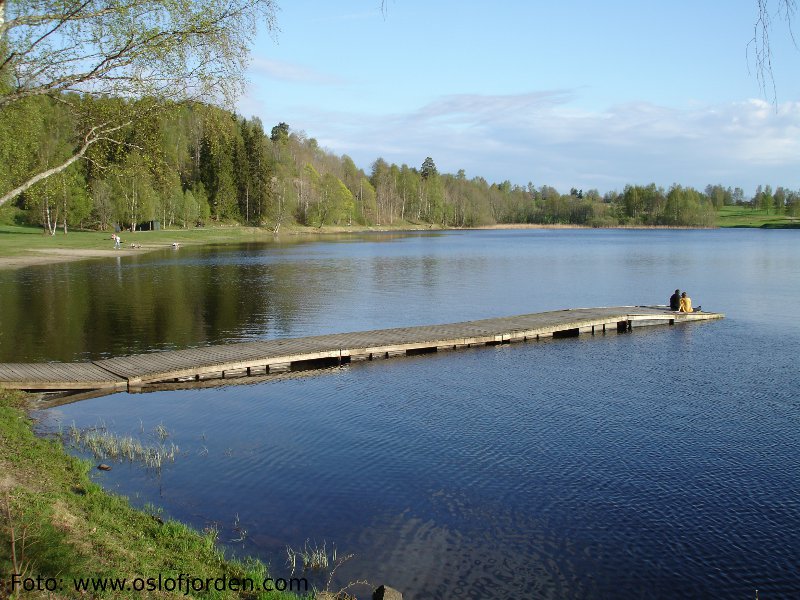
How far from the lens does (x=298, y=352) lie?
81.8 feet

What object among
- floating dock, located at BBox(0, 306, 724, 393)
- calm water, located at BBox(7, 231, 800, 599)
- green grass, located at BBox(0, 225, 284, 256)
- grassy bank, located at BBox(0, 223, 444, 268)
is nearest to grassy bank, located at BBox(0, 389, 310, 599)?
calm water, located at BBox(7, 231, 800, 599)

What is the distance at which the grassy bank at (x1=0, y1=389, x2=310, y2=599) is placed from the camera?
23.4ft

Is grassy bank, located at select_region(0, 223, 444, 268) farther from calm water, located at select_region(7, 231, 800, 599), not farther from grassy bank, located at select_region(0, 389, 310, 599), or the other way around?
grassy bank, located at select_region(0, 389, 310, 599)

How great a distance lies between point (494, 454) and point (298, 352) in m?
11.2

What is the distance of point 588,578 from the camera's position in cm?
1045

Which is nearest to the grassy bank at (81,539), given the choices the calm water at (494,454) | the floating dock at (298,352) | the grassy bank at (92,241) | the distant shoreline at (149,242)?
the calm water at (494,454)

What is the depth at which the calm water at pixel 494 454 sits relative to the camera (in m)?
10.9

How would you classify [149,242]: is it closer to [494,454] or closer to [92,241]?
[92,241]

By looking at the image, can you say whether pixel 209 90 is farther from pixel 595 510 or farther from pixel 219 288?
pixel 219 288

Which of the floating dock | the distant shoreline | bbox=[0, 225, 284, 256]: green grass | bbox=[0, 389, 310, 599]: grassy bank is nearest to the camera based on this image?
bbox=[0, 389, 310, 599]: grassy bank

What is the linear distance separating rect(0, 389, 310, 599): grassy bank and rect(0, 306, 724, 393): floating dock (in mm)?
8360

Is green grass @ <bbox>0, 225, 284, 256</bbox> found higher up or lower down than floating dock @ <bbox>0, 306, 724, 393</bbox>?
higher up

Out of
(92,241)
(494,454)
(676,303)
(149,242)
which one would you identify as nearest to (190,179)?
(149,242)

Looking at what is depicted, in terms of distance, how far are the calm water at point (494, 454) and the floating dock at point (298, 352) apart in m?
1.15
